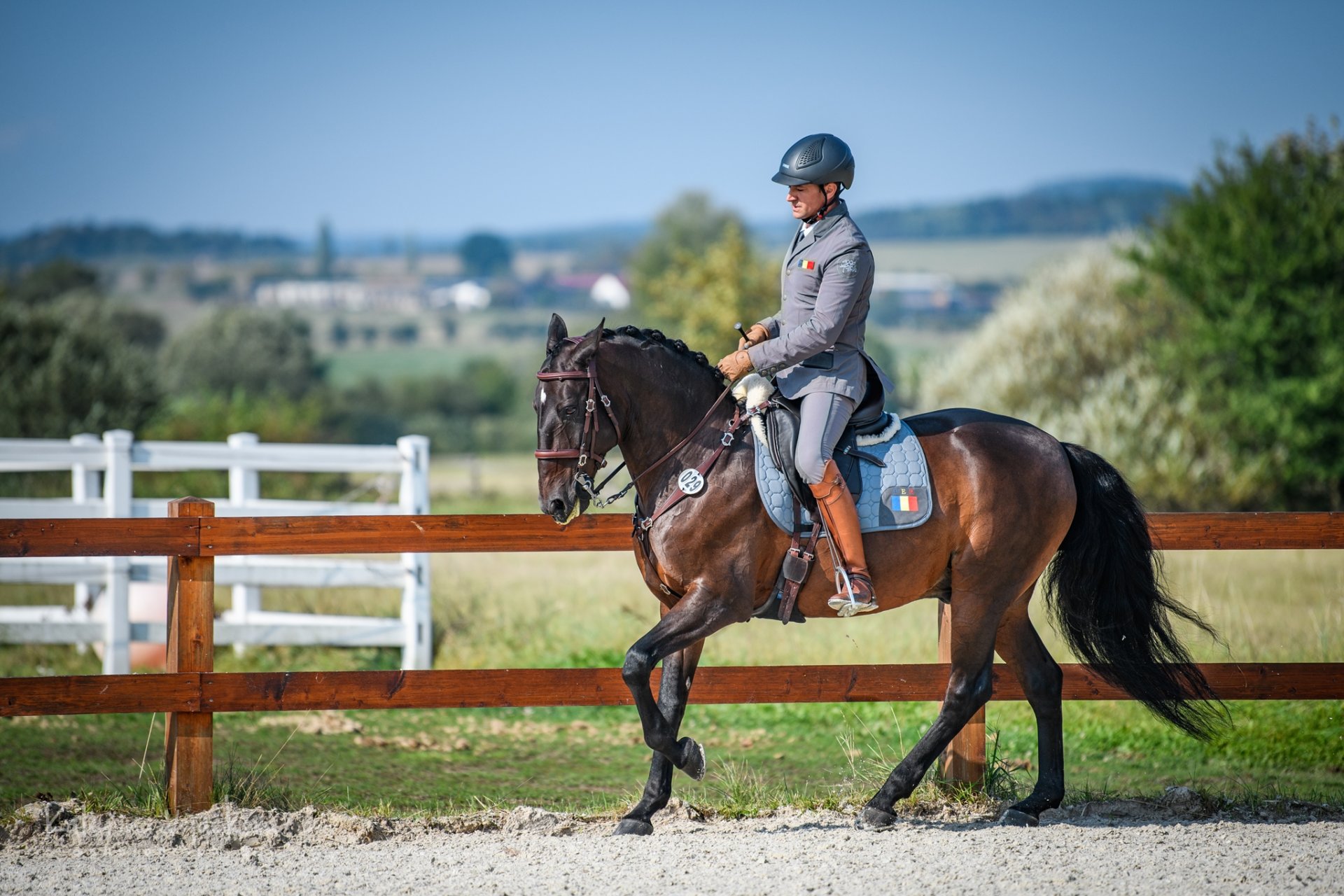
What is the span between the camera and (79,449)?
407 inches

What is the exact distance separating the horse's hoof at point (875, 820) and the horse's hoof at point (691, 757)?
32.4 inches

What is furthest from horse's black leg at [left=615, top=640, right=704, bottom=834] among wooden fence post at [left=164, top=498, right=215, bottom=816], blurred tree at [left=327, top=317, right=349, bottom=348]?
blurred tree at [left=327, top=317, right=349, bottom=348]

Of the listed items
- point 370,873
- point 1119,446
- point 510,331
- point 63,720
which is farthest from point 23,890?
point 510,331

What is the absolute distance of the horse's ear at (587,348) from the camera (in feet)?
16.6

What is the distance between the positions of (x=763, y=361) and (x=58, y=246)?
11500cm

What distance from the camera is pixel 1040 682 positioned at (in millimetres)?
5727

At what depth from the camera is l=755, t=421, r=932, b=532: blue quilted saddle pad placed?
5211mm

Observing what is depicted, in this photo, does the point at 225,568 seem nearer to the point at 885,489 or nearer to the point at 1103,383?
the point at 885,489

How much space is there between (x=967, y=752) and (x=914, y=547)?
1.29 meters

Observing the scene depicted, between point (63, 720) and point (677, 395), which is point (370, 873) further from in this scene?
point (63, 720)

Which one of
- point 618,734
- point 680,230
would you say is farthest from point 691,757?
point 680,230

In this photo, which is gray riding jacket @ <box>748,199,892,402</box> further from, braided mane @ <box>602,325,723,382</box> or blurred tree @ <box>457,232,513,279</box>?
blurred tree @ <box>457,232,513,279</box>

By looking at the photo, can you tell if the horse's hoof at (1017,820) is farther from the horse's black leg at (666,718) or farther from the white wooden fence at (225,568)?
the white wooden fence at (225,568)

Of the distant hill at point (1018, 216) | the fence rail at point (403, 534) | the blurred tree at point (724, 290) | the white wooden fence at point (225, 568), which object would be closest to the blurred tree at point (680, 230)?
the distant hill at point (1018, 216)
